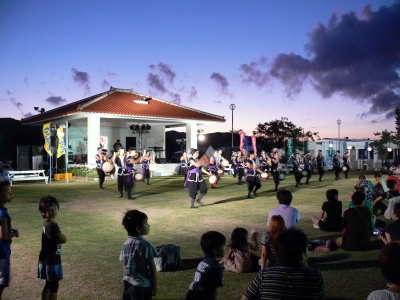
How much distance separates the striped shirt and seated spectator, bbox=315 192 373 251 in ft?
13.0

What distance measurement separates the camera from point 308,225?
26.1ft

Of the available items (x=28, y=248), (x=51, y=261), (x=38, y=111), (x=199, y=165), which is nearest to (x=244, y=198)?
(x=199, y=165)

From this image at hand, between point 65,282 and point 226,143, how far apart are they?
166 feet

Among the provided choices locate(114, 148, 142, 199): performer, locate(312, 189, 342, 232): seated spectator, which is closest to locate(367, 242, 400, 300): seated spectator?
locate(312, 189, 342, 232): seated spectator

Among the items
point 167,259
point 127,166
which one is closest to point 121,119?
point 127,166

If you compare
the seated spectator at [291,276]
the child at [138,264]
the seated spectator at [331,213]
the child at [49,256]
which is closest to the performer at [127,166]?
the seated spectator at [331,213]

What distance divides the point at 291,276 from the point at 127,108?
2251 centimetres

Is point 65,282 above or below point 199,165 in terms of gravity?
below

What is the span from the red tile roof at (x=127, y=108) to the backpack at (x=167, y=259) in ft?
58.0

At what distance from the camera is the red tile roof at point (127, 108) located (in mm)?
22250

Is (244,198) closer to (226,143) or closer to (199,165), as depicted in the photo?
(199,165)

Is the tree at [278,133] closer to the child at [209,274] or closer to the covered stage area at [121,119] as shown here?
the covered stage area at [121,119]

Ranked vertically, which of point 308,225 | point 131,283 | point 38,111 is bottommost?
point 308,225

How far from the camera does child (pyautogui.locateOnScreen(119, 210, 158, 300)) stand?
113 inches
